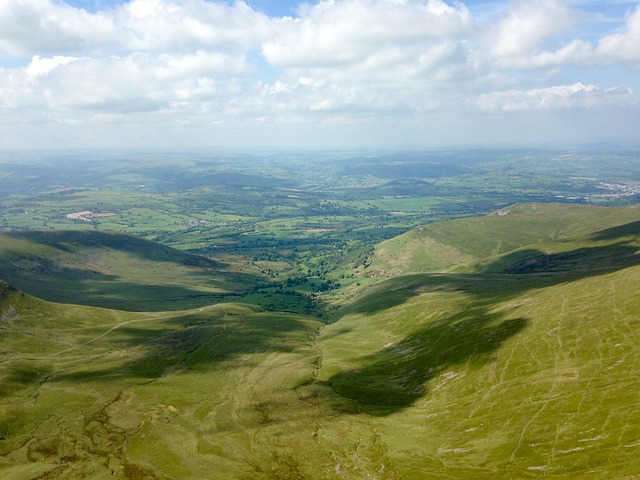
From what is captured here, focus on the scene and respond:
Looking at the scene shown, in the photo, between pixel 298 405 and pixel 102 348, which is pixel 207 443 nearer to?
pixel 298 405

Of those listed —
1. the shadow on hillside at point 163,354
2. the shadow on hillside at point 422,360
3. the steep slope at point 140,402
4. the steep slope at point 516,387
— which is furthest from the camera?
the shadow on hillside at point 163,354

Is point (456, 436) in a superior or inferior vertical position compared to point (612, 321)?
inferior

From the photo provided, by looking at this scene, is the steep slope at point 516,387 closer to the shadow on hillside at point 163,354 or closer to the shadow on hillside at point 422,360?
the shadow on hillside at point 422,360

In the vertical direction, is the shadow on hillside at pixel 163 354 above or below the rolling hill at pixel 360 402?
below

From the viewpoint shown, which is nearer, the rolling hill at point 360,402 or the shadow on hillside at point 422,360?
the rolling hill at point 360,402

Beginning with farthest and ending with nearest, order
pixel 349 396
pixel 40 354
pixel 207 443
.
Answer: pixel 40 354 → pixel 349 396 → pixel 207 443

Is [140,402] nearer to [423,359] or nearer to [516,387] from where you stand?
[423,359]

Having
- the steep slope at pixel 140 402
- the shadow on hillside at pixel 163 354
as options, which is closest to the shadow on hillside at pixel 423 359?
the steep slope at pixel 140 402

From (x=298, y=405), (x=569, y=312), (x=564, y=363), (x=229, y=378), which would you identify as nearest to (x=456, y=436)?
(x=564, y=363)
